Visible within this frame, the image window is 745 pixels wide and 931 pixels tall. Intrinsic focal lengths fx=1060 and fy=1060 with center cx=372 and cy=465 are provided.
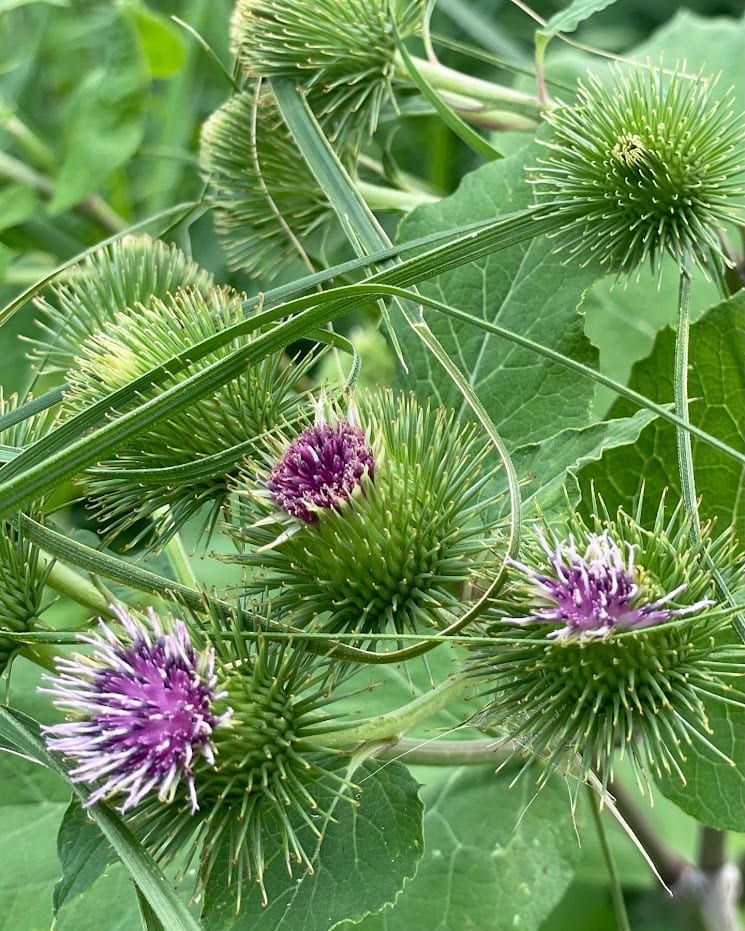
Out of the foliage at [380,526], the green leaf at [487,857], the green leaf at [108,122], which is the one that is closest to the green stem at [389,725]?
the foliage at [380,526]

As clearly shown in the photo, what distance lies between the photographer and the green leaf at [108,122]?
1.42 metres

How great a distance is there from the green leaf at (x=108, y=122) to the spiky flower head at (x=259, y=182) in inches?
16.7

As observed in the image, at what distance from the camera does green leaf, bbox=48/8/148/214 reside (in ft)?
4.65

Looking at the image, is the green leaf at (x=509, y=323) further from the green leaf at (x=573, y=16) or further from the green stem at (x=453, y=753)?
the green stem at (x=453, y=753)

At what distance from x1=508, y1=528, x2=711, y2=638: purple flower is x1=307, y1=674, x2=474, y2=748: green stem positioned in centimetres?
10

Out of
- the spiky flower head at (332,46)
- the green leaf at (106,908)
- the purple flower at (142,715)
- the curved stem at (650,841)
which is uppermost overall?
→ the spiky flower head at (332,46)

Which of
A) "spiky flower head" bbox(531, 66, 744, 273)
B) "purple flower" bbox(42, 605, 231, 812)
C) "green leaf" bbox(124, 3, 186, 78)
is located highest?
"green leaf" bbox(124, 3, 186, 78)

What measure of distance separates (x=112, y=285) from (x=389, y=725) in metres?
0.45

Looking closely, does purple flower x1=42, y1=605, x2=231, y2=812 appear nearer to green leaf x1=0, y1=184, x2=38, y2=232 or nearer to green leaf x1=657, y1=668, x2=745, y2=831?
green leaf x1=657, y1=668, x2=745, y2=831

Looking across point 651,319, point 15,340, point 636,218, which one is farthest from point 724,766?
point 15,340

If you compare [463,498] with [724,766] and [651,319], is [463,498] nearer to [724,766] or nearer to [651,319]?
[724,766]

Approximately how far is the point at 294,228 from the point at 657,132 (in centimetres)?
38

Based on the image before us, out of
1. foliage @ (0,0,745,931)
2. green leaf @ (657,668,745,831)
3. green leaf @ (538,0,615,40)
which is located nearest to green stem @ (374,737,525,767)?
foliage @ (0,0,745,931)

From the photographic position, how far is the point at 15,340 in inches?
62.7
